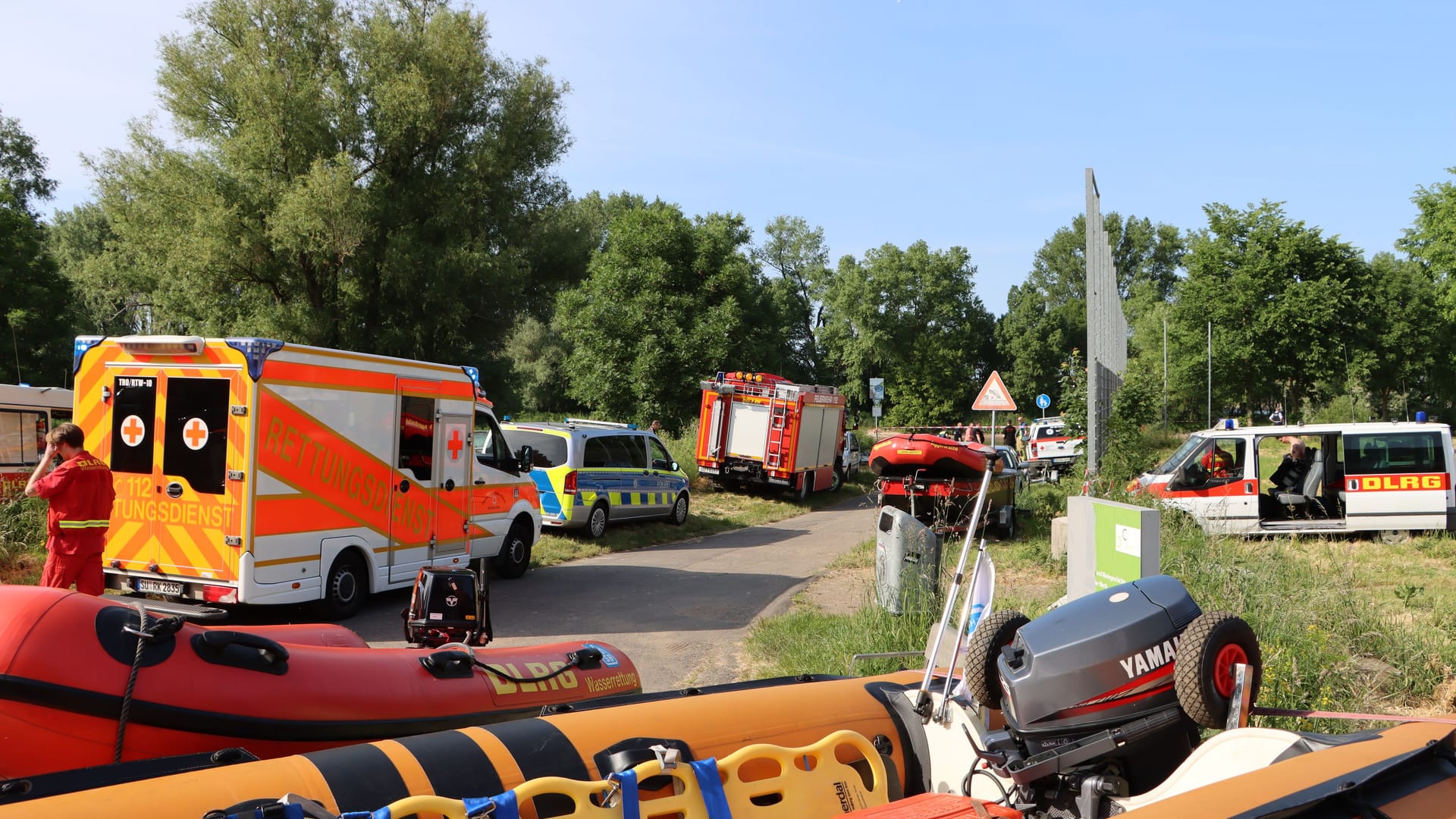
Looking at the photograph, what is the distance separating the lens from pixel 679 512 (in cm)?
1941

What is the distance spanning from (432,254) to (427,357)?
3.41m

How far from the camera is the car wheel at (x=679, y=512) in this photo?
19.2 m

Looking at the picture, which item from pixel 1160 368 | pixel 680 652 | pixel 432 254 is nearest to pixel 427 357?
pixel 432 254

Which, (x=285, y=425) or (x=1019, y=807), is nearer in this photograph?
(x=1019, y=807)

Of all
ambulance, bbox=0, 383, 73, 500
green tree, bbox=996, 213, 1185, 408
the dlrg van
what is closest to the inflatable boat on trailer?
the dlrg van

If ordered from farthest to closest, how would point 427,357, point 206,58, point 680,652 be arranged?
point 427,357 → point 206,58 → point 680,652

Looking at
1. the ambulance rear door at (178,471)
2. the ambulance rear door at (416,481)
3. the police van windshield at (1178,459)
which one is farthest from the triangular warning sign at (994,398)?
the ambulance rear door at (178,471)

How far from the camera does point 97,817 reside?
219cm

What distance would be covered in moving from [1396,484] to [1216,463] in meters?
2.53

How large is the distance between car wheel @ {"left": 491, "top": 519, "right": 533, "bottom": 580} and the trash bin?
555 cm

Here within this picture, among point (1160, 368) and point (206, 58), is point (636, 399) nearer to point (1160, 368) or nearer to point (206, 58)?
point (206, 58)

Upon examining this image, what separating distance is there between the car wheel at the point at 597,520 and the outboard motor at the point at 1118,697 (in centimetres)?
1348

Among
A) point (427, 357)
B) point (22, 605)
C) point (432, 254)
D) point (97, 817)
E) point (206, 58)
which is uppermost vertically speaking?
point (206, 58)

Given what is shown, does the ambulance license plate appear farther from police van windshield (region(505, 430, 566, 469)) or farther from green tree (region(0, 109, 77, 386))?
green tree (region(0, 109, 77, 386))
